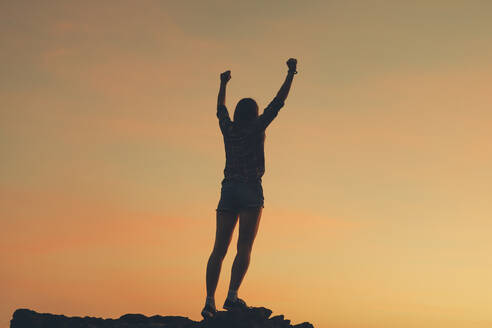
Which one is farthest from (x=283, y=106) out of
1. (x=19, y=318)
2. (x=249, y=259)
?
(x=19, y=318)

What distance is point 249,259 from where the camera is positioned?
28.5 feet

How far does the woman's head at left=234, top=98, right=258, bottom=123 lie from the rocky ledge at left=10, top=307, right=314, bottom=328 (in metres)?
3.13

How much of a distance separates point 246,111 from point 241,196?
4.62ft

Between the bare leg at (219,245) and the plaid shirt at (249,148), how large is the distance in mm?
652

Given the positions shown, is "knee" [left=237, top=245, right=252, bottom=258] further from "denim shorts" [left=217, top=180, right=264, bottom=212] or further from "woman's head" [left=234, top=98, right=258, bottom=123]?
"woman's head" [left=234, top=98, right=258, bottom=123]

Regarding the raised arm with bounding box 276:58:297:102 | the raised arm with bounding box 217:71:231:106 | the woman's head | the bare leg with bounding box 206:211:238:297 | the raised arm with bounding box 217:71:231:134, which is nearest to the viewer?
the raised arm with bounding box 276:58:297:102

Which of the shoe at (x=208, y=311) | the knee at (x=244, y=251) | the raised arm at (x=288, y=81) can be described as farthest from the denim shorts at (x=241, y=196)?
the shoe at (x=208, y=311)

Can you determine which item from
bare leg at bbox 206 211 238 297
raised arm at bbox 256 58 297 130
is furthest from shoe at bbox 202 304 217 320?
raised arm at bbox 256 58 297 130

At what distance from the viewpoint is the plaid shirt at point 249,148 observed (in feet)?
28.4

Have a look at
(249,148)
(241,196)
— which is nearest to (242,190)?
(241,196)

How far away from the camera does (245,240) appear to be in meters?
8.67

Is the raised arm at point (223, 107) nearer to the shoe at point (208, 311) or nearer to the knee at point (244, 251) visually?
the knee at point (244, 251)

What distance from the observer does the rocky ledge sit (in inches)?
335

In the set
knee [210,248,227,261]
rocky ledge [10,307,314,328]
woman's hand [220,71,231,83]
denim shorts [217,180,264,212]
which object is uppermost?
woman's hand [220,71,231,83]
